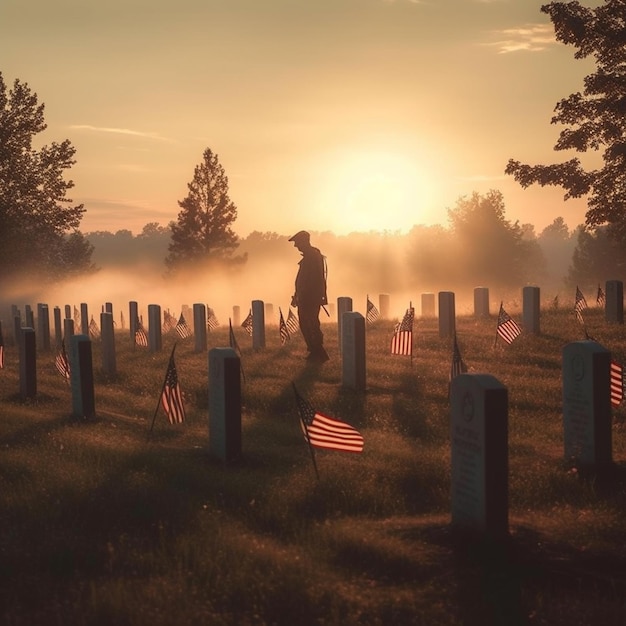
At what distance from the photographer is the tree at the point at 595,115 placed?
23812mm

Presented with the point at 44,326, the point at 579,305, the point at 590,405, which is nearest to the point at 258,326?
the point at 44,326

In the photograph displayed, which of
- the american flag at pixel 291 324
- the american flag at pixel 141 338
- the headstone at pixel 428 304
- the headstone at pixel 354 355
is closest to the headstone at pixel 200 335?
the american flag at pixel 141 338

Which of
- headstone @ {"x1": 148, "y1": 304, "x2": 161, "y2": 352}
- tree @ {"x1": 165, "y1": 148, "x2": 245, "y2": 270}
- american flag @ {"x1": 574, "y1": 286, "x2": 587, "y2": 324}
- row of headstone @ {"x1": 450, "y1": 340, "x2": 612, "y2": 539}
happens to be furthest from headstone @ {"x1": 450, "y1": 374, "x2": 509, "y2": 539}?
tree @ {"x1": 165, "y1": 148, "x2": 245, "y2": 270}

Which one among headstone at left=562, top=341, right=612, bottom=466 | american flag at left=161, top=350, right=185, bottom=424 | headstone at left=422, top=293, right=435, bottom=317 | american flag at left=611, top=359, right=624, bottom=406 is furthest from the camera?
headstone at left=422, top=293, right=435, bottom=317

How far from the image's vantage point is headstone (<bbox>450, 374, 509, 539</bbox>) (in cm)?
762

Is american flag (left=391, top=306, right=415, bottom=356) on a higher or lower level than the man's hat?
lower

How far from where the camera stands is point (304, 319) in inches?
790

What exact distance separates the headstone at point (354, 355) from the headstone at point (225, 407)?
17.9ft

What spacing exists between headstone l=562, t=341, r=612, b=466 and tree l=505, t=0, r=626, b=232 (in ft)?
48.9

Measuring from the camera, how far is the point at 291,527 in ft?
26.4

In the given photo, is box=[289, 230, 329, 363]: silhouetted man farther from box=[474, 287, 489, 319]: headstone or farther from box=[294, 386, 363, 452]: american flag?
box=[474, 287, 489, 319]: headstone

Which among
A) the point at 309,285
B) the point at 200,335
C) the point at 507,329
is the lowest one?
the point at 200,335

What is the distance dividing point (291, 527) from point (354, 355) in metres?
8.38

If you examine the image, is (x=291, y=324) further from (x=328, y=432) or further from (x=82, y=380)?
(x=328, y=432)
